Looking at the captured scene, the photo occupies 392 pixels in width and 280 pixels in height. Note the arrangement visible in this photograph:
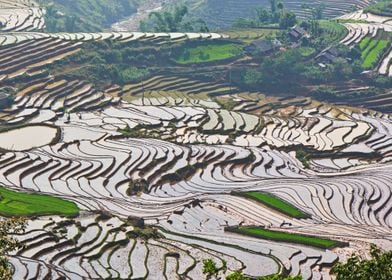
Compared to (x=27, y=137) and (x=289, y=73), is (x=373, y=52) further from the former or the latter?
(x=27, y=137)

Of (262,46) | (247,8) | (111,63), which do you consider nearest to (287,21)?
(262,46)

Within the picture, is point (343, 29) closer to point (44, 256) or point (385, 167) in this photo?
point (385, 167)

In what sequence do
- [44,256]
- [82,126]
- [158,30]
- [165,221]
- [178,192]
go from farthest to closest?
[158,30] → [82,126] → [178,192] → [165,221] → [44,256]

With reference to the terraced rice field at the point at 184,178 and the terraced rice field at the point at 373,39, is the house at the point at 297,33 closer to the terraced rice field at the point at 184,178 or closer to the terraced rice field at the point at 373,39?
the terraced rice field at the point at 373,39

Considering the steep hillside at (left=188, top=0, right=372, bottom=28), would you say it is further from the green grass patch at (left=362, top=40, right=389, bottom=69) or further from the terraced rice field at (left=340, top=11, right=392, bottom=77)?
the green grass patch at (left=362, top=40, right=389, bottom=69)

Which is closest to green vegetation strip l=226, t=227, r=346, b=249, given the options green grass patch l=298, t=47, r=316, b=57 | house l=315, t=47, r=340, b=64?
house l=315, t=47, r=340, b=64

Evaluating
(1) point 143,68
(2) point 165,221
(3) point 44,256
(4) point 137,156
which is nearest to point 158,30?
(1) point 143,68

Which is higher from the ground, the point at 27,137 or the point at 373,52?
the point at 27,137
